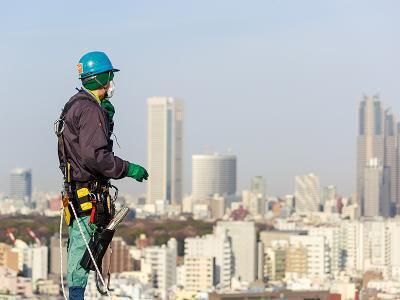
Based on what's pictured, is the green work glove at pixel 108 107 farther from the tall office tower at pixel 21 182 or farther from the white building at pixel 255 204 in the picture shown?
the tall office tower at pixel 21 182

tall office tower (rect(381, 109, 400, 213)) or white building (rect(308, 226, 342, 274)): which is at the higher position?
tall office tower (rect(381, 109, 400, 213))

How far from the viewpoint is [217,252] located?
67.6 m

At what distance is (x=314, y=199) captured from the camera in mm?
127250

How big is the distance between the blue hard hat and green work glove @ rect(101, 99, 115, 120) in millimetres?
118

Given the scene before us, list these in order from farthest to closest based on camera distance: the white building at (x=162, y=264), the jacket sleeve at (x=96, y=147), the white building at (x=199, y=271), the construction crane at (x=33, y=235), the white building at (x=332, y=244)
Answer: the white building at (x=332, y=244) → the construction crane at (x=33, y=235) → the white building at (x=162, y=264) → the white building at (x=199, y=271) → the jacket sleeve at (x=96, y=147)

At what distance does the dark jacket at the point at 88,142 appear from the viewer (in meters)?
4.74

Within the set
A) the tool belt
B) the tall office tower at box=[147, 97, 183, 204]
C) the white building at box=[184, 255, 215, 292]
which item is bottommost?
the white building at box=[184, 255, 215, 292]

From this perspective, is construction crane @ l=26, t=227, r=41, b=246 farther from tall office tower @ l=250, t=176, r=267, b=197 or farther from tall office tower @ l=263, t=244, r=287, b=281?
tall office tower @ l=250, t=176, r=267, b=197

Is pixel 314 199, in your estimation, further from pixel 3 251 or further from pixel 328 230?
pixel 3 251

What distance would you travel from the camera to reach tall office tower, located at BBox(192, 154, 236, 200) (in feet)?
454

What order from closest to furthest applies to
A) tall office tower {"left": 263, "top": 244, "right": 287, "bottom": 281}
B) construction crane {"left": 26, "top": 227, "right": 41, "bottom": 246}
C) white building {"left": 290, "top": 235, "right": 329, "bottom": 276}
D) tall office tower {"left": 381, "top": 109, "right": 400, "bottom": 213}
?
construction crane {"left": 26, "top": 227, "right": 41, "bottom": 246}
tall office tower {"left": 263, "top": 244, "right": 287, "bottom": 281}
white building {"left": 290, "top": 235, "right": 329, "bottom": 276}
tall office tower {"left": 381, "top": 109, "right": 400, "bottom": 213}

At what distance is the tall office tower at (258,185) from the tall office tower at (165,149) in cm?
806

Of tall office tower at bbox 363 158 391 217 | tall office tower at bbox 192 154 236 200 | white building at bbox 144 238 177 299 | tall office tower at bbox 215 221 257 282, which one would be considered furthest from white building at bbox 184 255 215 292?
tall office tower at bbox 192 154 236 200

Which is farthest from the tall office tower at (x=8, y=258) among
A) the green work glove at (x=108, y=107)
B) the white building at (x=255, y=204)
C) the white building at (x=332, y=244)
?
the green work glove at (x=108, y=107)
